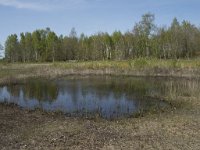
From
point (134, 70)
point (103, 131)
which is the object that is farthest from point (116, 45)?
point (103, 131)

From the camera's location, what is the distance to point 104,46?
78188 mm

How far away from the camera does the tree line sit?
65.7 m

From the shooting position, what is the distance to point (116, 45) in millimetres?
73375

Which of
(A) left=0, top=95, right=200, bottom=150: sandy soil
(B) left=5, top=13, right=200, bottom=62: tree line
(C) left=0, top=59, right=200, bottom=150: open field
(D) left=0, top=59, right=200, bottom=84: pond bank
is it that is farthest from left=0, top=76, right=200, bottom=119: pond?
(B) left=5, top=13, right=200, bottom=62: tree line

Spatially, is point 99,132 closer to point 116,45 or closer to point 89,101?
point 89,101

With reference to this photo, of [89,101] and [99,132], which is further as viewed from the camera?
[89,101]

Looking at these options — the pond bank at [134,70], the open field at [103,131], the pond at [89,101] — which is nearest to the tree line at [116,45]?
the pond bank at [134,70]

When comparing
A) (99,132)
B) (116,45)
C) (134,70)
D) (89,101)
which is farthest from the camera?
(116,45)

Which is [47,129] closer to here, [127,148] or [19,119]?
[19,119]

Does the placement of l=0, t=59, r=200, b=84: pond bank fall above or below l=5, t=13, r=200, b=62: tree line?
below

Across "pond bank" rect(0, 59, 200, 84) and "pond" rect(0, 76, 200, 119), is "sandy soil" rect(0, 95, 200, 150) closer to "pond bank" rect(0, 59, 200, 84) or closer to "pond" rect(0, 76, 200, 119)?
"pond" rect(0, 76, 200, 119)

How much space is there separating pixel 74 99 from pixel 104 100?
213 centimetres

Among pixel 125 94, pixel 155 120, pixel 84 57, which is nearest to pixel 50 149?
pixel 155 120

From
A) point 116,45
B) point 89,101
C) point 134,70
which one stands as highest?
point 116,45
